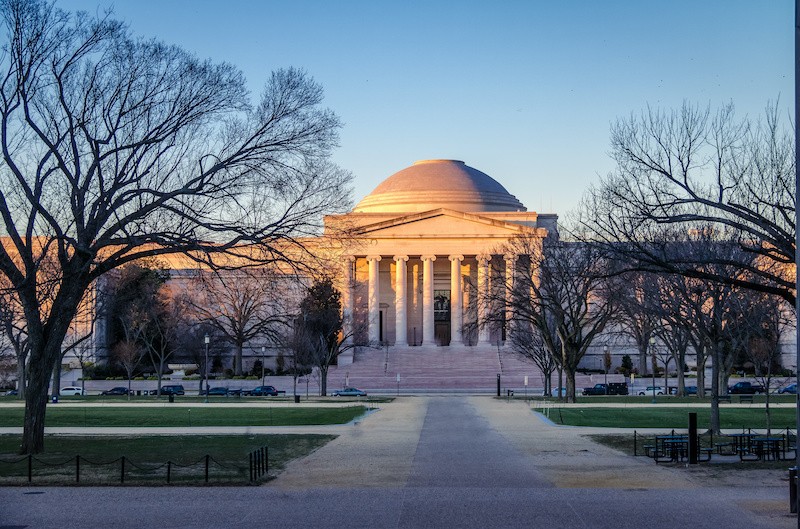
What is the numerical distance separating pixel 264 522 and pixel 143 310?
6589 cm

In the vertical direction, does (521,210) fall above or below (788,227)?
above

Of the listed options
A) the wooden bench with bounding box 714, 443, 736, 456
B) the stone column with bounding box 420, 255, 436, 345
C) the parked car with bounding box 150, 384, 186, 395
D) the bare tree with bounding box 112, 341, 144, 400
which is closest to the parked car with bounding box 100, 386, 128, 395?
the bare tree with bounding box 112, 341, 144, 400

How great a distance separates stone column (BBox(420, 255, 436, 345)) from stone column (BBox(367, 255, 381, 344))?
4.63 m

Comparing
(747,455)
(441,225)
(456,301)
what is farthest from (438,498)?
(441,225)

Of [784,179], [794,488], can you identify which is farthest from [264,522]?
[784,179]

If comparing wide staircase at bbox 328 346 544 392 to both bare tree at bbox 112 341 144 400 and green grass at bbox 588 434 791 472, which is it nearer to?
bare tree at bbox 112 341 144 400

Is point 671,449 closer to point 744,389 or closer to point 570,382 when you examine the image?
point 570,382

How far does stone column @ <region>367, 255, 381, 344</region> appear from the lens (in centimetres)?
10188

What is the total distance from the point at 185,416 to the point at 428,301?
57593 millimetres

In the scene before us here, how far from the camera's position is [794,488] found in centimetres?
1753

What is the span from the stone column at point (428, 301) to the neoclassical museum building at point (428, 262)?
3.7 inches

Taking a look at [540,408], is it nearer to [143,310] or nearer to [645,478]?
[645,478]

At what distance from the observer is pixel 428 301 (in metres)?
102

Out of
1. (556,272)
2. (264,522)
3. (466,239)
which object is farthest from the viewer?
(466,239)
